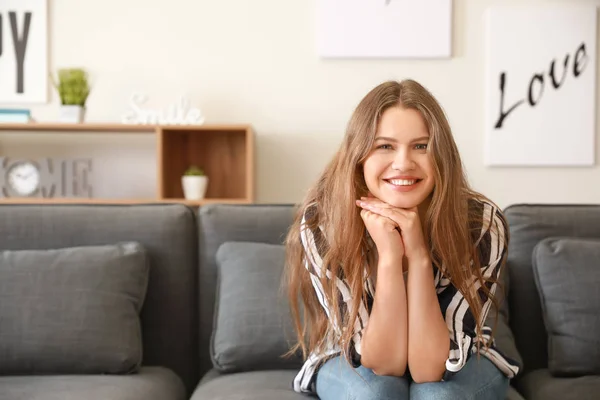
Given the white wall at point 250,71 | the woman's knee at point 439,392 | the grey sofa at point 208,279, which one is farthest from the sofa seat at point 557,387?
the white wall at point 250,71

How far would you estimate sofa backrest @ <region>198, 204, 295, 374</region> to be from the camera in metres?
2.10

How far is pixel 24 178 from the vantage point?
2.80 m

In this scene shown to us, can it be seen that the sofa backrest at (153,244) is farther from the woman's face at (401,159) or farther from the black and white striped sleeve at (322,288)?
the woman's face at (401,159)

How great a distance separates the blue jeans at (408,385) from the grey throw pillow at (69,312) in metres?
0.60

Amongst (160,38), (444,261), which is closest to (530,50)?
(160,38)

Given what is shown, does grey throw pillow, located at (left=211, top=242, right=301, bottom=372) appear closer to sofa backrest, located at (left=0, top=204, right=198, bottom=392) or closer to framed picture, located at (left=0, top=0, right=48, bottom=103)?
sofa backrest, located at (left=0, top=204, right=198, bottom=392)

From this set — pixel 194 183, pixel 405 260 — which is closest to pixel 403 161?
pixel 405 260

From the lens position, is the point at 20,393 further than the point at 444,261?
Yes

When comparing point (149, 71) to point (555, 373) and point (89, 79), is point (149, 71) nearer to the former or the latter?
point (89, 79)

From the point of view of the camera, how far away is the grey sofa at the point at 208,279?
191 cm

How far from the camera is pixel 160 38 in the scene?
114 inches

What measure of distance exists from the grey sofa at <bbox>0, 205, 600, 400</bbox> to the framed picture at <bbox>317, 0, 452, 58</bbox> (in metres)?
0.96

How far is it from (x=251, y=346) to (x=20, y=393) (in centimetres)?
56

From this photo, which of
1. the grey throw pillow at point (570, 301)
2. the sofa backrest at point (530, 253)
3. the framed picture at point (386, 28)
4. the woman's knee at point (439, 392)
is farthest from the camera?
the framed picture at point (386, 28)
